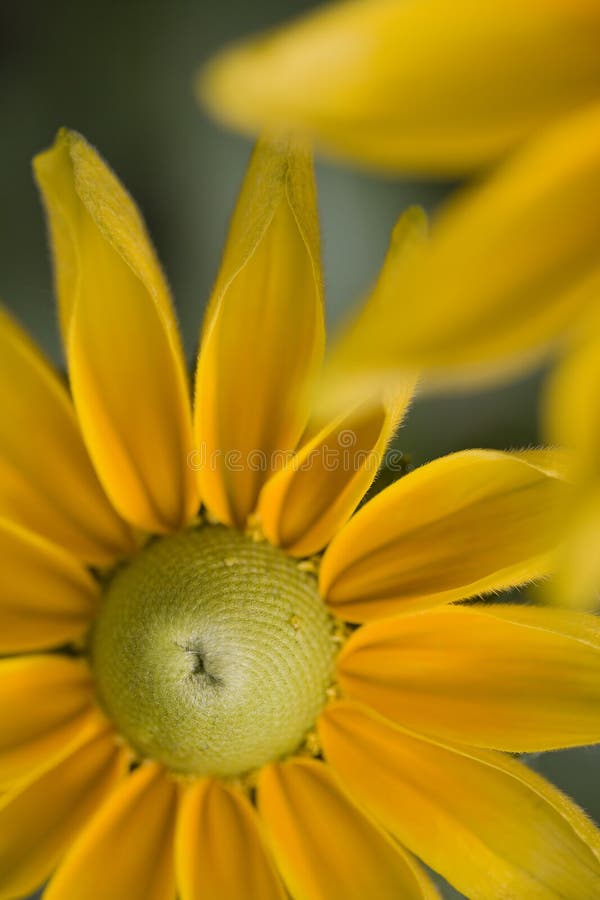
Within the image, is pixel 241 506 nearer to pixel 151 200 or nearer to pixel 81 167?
pixel 81 167

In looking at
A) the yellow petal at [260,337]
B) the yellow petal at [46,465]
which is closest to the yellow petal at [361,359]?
the yellow petal at [260,337]

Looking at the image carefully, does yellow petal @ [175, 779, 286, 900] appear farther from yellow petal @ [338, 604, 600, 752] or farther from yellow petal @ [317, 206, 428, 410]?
yellow petal @ [317, 206, 428, 410]

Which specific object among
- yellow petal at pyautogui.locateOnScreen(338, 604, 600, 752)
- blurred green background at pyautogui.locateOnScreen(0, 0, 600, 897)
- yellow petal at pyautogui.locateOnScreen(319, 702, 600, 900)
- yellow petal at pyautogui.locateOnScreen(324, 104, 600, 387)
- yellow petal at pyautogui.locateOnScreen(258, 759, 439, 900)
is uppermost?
blurred green background at pyautogui.locateOnScreen(0, 0, 600, 897)

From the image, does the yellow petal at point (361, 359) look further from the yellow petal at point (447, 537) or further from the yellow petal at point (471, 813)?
the yellow petal at point (471, 813)

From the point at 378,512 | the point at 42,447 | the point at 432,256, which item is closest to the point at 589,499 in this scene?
the point at 432,256

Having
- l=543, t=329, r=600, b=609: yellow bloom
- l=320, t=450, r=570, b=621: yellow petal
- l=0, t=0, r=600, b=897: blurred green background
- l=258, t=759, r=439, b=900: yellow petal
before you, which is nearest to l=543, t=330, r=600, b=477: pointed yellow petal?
l=543, t=329, r=600, b=609: yellow bloom

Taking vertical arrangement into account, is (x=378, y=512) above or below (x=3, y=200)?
below
